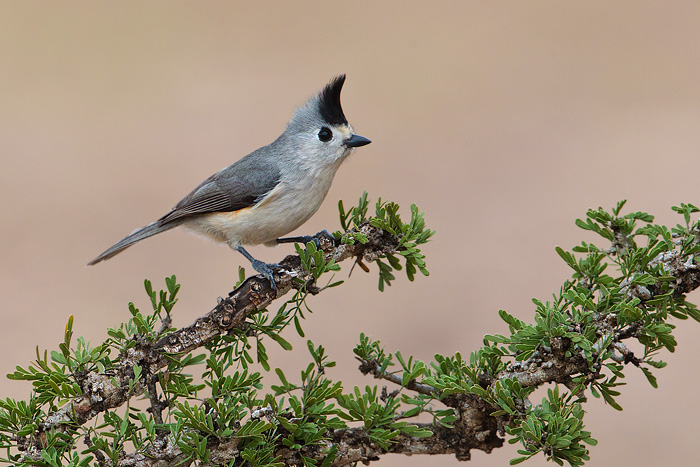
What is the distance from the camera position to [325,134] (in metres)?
2.26

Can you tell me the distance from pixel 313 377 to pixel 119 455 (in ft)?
1.41

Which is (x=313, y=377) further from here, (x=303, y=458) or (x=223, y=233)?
(x=223, y=233)

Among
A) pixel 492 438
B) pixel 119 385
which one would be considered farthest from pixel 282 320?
pixel 492 438

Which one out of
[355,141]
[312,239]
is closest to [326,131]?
[355,141]

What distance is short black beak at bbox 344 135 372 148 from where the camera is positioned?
217cm

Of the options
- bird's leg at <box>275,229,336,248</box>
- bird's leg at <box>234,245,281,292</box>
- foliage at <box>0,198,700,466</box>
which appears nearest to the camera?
foliage at <box>0,198,700,466</box>

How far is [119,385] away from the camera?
1368 millimetres

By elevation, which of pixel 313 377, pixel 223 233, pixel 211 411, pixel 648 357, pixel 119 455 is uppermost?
pixel 223 233

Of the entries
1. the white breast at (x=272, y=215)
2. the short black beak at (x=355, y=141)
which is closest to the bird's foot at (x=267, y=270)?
the white breast at (x=272, y=215)

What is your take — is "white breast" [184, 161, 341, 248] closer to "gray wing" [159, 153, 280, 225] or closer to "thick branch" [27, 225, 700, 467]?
"gray wing" [159, 153, 280, 225]

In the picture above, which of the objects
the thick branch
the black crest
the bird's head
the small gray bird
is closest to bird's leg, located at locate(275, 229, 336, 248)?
the small gray bird

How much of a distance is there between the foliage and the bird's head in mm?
754

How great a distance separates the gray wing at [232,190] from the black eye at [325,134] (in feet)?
0.62

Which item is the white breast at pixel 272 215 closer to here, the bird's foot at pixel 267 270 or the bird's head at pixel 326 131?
the bird's head at pixel 326 131
